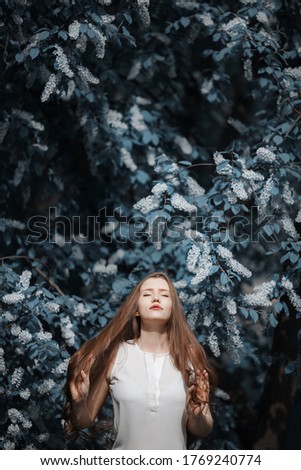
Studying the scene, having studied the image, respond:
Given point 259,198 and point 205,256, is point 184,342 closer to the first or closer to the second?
point 205,256

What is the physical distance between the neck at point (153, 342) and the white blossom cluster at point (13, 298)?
822 millimetres

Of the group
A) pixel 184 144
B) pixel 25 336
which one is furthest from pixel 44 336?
pixel 184 144

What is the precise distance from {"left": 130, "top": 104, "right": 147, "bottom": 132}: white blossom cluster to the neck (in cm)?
192

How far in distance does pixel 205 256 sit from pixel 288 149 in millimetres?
904

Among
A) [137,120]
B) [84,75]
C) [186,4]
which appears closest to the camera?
[84,75]

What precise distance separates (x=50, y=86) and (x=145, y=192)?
1375mm

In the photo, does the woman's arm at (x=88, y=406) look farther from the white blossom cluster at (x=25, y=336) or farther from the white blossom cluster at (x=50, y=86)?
the white blossom cluster at (x=50, y=86)

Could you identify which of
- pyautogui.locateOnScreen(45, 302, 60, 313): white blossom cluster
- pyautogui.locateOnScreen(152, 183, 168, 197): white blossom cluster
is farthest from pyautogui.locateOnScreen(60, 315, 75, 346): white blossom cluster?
pyautogui.locateOnScreen(152, 183, 168, 197): white blossom cluster

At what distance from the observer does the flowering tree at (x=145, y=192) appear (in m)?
5.00

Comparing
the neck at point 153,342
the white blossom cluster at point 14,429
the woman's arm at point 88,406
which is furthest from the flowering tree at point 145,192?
the neck at point 153,342

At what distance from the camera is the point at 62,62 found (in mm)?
4996

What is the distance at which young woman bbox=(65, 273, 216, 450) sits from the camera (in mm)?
4227

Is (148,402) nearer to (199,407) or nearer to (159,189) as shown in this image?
(199,407)

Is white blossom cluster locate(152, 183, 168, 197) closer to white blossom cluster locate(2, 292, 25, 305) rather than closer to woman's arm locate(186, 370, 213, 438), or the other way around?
white blossom cluster locate(2, 292, 25, 305)
